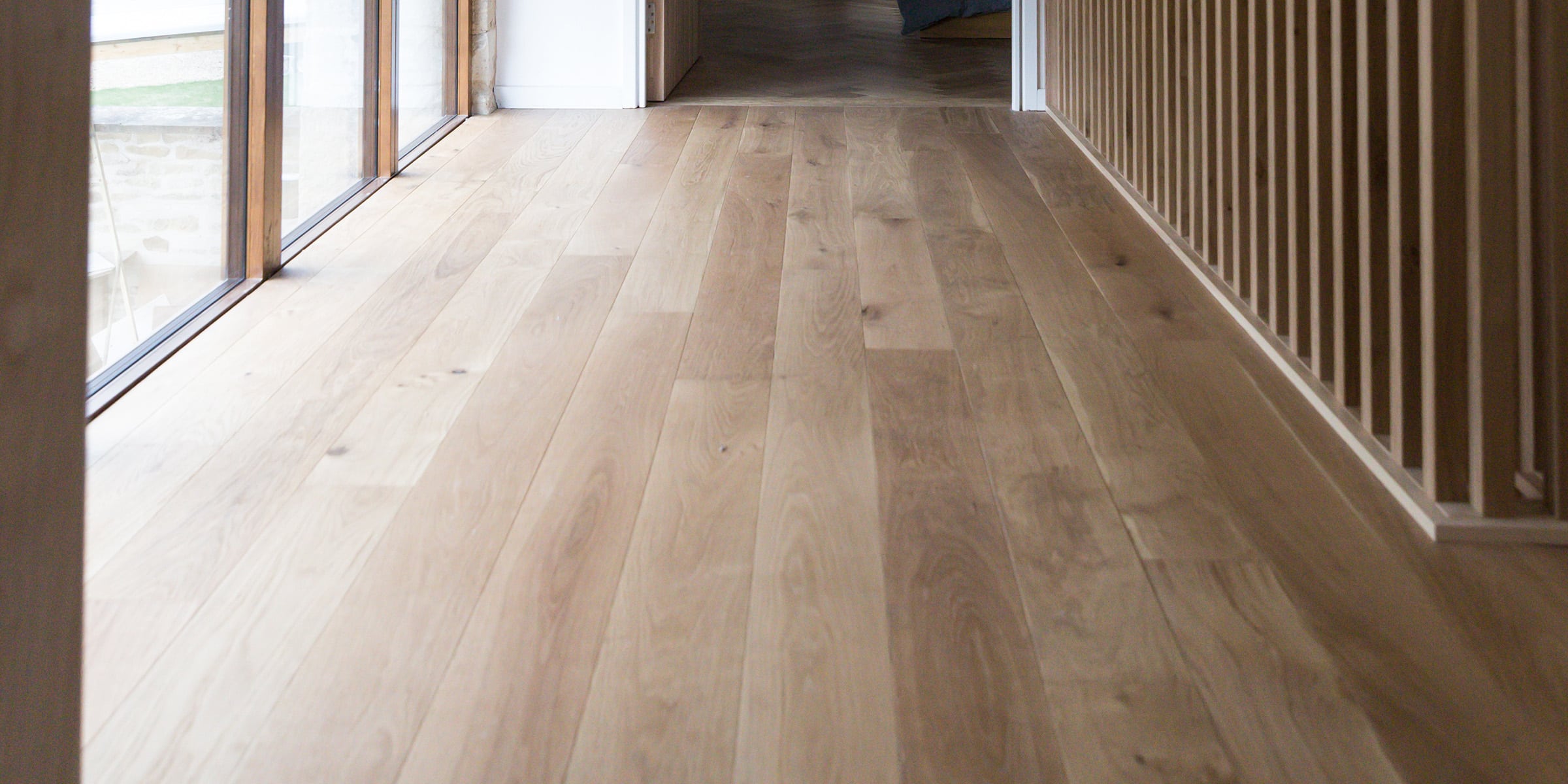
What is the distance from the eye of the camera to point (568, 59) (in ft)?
16.8

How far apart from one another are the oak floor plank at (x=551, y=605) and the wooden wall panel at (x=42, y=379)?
43 cm

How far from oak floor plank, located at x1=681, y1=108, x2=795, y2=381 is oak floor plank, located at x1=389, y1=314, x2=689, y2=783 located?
0.46 feet

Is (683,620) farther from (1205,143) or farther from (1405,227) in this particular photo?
(1205,143)

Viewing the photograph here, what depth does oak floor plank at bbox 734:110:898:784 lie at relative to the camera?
118cm

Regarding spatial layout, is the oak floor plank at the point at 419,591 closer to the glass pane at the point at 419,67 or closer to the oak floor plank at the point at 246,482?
the oak floor plank at the point at 246,482

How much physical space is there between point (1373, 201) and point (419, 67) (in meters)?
3.17

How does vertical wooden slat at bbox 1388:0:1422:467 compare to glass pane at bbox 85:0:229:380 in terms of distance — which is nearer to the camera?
vertical wooden slat at bbox 1388:0:1422:467

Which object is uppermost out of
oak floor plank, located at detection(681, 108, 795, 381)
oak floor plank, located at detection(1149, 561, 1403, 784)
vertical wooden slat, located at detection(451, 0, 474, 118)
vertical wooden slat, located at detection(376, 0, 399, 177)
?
vertical wooden slat, located at detection(451, 0, 474, 118)

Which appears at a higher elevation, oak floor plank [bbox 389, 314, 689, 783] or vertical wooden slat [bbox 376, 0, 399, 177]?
vertical wooden slat [bbox 376, 0, 399, 177]

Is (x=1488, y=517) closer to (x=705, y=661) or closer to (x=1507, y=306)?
(x=1507, y=306)

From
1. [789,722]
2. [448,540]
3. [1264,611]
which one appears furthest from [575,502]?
[1264,611]

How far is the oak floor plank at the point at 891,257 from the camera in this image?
7.89 feet

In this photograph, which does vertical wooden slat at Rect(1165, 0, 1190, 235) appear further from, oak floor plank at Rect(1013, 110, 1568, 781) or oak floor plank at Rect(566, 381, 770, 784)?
oak floor plank at Rect(566, 381, 770, 784)

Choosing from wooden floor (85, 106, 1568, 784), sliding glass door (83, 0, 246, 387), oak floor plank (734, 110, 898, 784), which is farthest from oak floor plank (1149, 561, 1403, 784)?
sliding glass door (83, 0, 246, 387)
